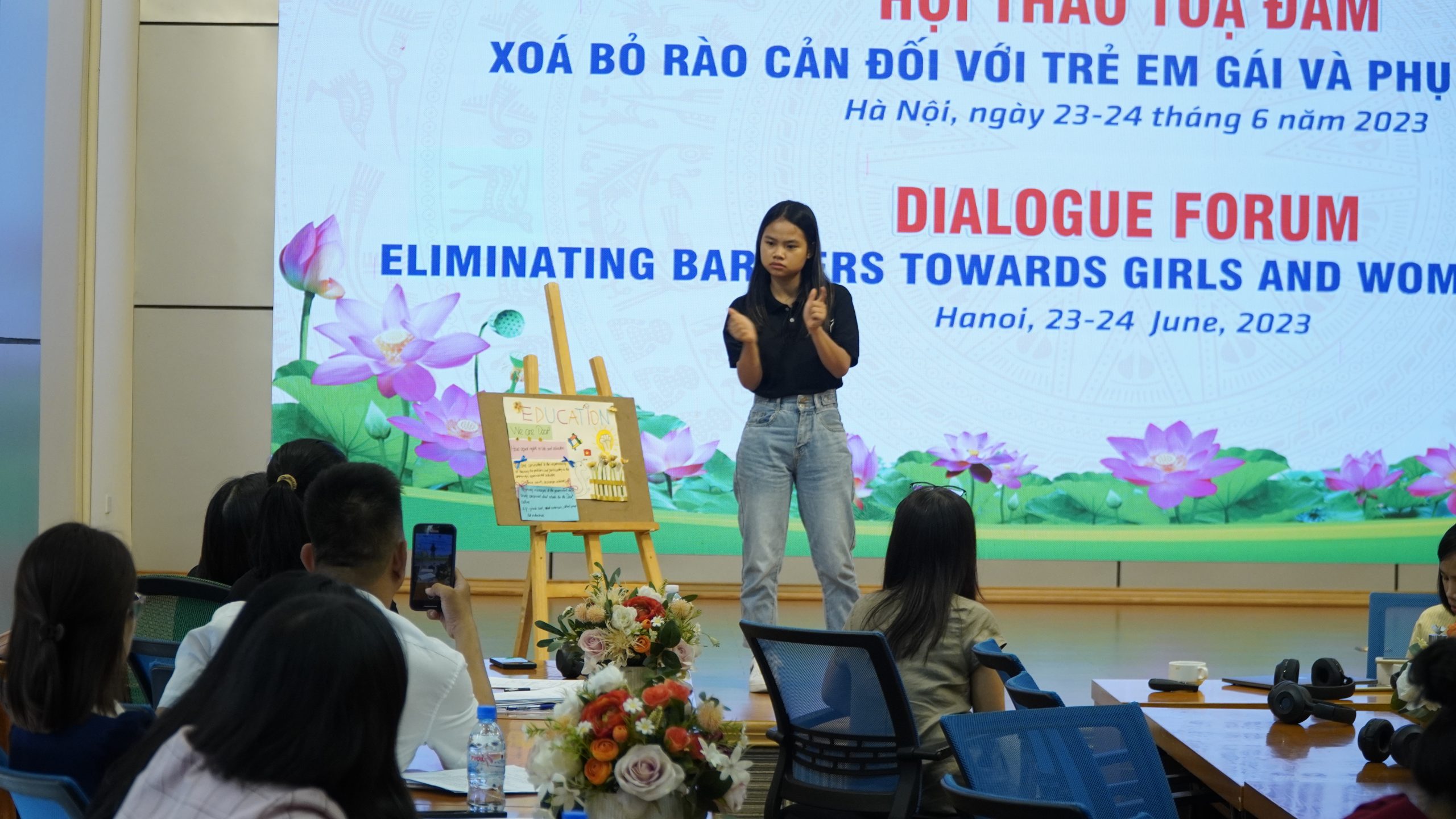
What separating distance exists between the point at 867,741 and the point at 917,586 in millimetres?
335

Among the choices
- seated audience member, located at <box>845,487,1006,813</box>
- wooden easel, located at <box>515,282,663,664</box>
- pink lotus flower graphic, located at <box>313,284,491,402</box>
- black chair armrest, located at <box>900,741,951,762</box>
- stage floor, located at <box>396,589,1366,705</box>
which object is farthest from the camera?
pink lotus flower graphic, located at <box>313,284,491,402</box>

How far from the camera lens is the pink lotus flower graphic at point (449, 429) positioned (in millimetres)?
7492

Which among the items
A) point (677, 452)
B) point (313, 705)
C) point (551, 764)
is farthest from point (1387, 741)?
point (677, 452)

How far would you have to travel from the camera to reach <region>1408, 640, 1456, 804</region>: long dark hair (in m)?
1.59

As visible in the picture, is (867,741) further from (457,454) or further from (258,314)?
(258,314)

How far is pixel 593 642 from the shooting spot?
262cm

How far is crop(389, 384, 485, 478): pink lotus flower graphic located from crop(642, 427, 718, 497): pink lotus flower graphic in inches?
34.7

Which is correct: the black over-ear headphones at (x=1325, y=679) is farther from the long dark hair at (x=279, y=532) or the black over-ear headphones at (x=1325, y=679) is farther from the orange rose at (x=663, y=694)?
the long dark hair at (x=279, y=532)

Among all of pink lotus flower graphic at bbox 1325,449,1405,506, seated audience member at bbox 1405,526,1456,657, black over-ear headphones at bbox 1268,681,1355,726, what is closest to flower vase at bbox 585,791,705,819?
black over-ear headphones at bbox 1268,681,1355,726

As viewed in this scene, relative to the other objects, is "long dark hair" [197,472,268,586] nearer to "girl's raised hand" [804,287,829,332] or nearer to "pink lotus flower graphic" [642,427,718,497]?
"girl's raised hand" [804,287,829,332]

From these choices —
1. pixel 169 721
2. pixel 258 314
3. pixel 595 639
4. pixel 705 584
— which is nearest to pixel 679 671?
pixel 595 639

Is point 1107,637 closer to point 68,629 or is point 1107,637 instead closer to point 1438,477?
point 1438,477

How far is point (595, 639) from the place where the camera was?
2631mm

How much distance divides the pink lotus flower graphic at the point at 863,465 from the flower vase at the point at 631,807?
18.8ft
